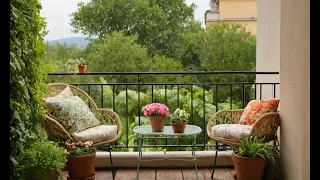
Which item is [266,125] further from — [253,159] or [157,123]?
[157,123]

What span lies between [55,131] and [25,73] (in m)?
0.88

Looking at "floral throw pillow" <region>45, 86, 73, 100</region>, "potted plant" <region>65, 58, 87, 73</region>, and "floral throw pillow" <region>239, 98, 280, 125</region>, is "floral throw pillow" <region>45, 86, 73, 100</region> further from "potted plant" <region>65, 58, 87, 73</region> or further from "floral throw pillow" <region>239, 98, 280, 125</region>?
"floral throw pillow" <region>239, 98, 280, 125</region>

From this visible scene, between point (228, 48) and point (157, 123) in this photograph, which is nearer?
point (157, 123)

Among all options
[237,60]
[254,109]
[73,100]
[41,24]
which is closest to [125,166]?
[73,100]

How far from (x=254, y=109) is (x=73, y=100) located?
1.69 meters

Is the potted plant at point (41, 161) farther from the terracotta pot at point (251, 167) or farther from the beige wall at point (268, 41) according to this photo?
the beige wall at point (268, 41)

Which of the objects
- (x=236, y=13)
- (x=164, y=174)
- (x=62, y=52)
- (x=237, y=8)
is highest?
(x=237, y=8)

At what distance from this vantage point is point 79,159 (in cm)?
289

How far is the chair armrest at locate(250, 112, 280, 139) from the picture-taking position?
3006 millimetres

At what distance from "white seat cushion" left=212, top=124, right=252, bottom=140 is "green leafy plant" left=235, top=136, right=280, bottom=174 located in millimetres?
61

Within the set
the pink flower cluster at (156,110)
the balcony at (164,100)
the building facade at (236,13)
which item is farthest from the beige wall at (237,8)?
the pink flower cluster at (156,110)

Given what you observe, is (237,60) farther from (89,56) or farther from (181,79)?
(89,56)

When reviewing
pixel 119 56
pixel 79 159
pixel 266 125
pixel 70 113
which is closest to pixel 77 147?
pixel 79 159

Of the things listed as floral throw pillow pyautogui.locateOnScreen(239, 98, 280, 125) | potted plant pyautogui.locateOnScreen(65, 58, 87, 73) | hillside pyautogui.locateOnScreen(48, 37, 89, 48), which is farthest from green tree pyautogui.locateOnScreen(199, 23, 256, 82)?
floral throw pillow pyautogui.locateOnScreen(239, 98, 280, 125)
